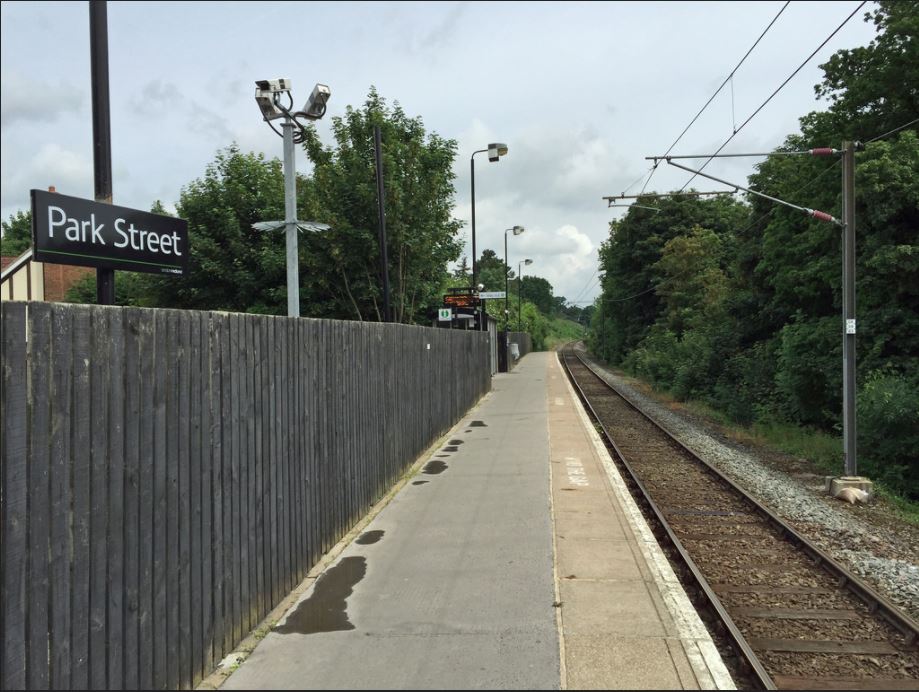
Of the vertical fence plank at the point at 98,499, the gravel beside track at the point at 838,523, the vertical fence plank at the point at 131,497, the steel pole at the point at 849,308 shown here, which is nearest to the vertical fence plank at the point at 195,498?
the vertical fence plank at the point at 131,497

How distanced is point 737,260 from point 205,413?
26194 millimetres

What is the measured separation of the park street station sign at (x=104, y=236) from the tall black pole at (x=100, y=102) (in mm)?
371

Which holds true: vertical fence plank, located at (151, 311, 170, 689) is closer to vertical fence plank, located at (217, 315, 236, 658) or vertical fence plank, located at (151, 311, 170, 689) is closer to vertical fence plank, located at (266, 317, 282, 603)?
vertical fence plank, located at (217, 315, 236, 658)

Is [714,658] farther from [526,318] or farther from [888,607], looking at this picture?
[526,318]

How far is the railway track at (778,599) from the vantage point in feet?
16.4

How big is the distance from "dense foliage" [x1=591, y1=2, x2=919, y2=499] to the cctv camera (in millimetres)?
11637

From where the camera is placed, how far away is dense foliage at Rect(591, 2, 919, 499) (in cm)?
1441

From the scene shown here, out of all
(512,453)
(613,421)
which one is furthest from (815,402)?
(512,453)

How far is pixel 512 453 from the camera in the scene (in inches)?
494

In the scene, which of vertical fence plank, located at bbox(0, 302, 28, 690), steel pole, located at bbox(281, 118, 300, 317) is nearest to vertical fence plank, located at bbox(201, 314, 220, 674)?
vertical fence plank, located at bbox(0, 302, 28, 690)

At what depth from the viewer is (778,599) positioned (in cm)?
648

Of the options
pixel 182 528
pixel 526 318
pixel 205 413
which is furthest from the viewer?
pixel 526 318

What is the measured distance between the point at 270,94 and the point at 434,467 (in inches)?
252

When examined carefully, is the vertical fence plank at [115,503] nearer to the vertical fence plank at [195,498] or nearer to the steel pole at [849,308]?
the vertical fence plank at [195,498]
